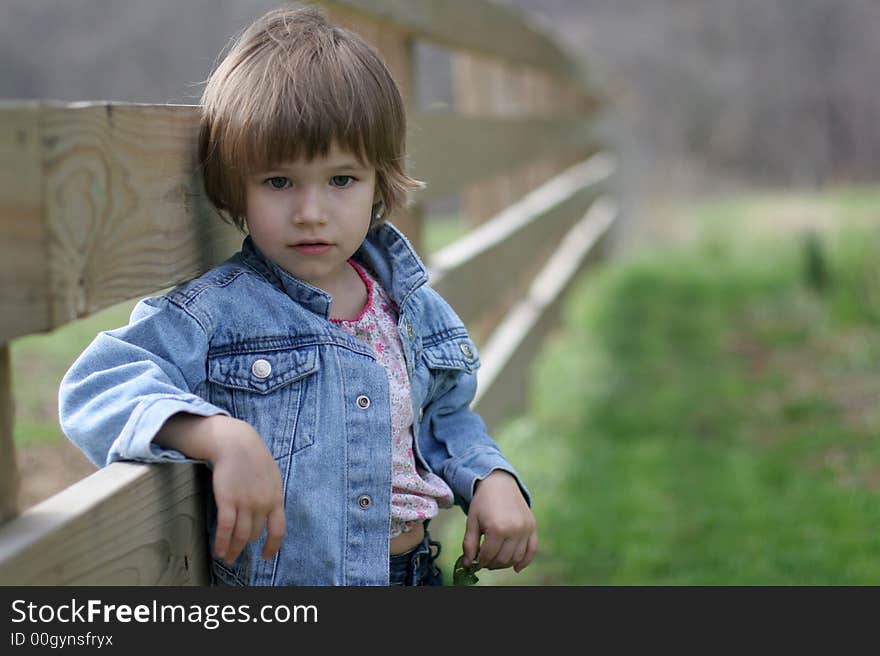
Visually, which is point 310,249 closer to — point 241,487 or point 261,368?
point 261,368

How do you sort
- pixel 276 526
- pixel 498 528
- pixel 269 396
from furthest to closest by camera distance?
pixel 498 528, pixel 269 396, pixel 276 526

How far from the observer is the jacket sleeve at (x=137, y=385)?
1465 millimetres

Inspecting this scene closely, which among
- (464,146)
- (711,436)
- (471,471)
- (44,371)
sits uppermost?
(464,146)

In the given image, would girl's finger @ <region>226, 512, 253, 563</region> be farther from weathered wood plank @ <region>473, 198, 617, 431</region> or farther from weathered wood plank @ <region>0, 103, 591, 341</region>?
weathered wood plank @ <region>473, 198, 617, 431</region>

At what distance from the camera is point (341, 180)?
1.79 metres

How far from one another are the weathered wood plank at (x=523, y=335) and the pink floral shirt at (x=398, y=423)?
1549 mm

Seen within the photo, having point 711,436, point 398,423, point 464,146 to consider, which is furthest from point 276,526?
point 711,436

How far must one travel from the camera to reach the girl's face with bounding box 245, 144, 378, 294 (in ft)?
5.66

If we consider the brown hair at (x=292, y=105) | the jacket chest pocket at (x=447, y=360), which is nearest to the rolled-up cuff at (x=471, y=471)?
the jacket chest pocket at (x=447, y=360)

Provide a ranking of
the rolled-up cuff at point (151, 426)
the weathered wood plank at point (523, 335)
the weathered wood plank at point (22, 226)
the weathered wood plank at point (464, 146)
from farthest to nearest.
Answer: the weathered wood plank at point (523, 335), the weathered wood plank at point (464, 146), the rolled-up cuff at point (151, 426), the weathered wood plank at point (22, 226)

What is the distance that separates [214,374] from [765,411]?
3.77m

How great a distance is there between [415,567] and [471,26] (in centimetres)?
277

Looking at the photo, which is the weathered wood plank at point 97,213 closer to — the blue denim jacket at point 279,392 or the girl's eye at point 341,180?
the blue denim jacket at point 279,392

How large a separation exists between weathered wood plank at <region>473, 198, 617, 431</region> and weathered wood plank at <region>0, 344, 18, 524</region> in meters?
2.29
